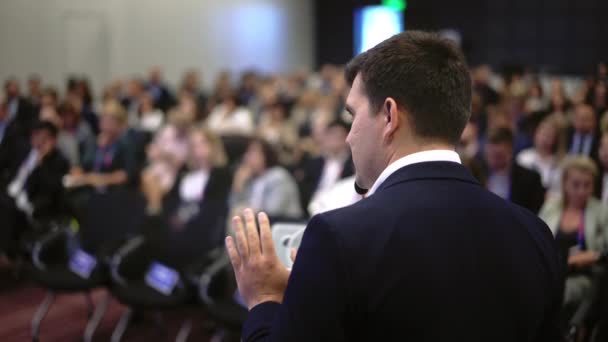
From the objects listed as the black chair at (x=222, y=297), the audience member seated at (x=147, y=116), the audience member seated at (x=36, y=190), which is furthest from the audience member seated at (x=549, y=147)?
the audience member seated at (x=147, y=116)

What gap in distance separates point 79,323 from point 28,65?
8446mm

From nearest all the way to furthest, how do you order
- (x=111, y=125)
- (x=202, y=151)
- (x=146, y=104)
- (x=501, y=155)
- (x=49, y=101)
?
(x=501, y=155), (x=202, y=151), (x=111, y=125), (x=49, y=101), (x=146, y=104)

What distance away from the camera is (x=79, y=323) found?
Result: 4465 mm

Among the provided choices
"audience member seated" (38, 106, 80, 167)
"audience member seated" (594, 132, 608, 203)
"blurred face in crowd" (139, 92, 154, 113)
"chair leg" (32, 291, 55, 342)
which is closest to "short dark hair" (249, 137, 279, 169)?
"chair leg" (32, 291, 55, 342)

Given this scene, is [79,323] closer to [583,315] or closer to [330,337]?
[583,315]

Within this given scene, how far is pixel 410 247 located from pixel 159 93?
37.8 feet

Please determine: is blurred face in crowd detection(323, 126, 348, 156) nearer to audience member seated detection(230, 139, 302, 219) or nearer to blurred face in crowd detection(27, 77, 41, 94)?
audience member seated detection(230, 139, 302, 219)

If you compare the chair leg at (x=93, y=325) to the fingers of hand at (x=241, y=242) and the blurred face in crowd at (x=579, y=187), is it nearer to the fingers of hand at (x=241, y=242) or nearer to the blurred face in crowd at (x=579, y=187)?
the blurred face in crowd at (x=579, y=187)

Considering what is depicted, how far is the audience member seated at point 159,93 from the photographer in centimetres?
1190

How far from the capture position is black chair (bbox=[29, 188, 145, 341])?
4.20 metres

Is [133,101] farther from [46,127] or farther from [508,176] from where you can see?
[508,176]

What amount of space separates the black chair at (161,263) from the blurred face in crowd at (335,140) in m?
1.46

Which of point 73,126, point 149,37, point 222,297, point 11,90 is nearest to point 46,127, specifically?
point 73,126

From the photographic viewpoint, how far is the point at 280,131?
26.8ft
